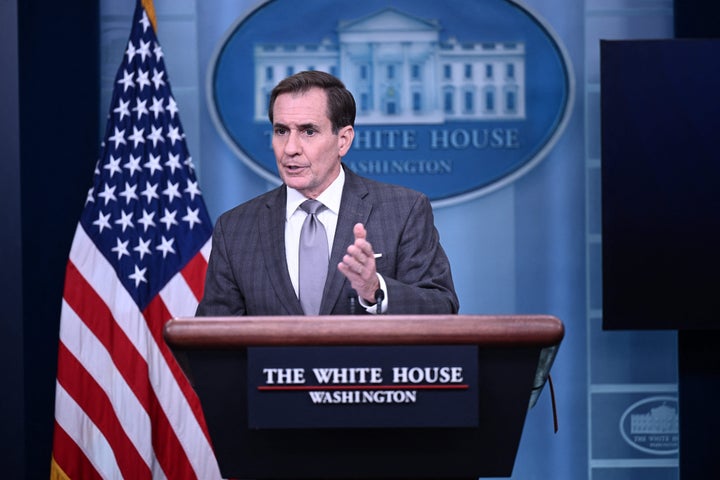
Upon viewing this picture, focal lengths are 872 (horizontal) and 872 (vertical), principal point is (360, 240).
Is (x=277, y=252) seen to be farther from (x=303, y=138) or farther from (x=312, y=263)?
(x=303, y=138)

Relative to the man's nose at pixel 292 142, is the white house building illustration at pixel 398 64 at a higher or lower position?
higher

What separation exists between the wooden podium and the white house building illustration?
109 inches

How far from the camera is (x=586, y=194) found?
411 cm

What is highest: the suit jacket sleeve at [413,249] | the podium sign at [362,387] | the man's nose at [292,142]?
the man's nose at [292,142]

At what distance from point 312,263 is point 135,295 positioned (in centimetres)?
176

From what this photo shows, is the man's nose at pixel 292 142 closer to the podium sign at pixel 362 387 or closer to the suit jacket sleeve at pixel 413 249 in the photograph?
the suit jacket sleeve at pixel 413 249

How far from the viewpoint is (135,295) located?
355 cm

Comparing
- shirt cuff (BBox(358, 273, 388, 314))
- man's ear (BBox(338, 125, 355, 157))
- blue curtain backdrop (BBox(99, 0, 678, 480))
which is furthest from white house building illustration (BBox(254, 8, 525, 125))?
shirt cuff (BBox(358, 273, 388, 314))

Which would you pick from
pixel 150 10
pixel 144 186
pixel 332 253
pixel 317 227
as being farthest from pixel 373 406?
pixel 150 10

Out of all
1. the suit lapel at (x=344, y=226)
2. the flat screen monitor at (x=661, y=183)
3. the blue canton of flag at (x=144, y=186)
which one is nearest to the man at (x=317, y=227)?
the suit lapel at (x=344, y=226)

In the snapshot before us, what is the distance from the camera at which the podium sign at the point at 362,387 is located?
1.35 meters
